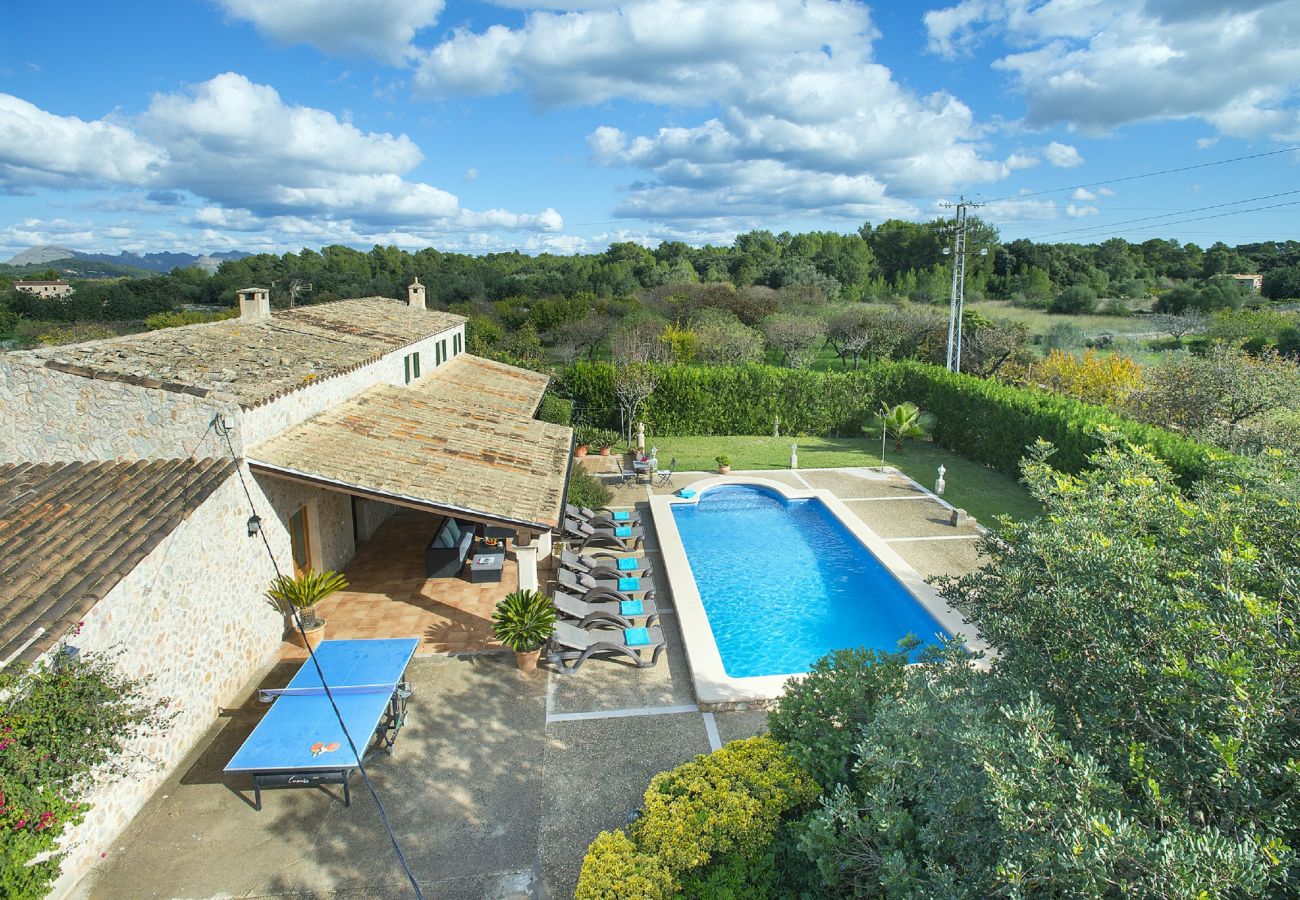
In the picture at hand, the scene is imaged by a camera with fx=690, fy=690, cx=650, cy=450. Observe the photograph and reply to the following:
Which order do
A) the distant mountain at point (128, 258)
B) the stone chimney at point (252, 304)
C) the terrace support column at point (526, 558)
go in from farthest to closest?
1. the distant mountain at point (128, 258)
2. the stone chimney at point (252, 304)
3. the terrace support column at point (526, 558)

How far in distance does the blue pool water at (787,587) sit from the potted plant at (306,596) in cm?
707

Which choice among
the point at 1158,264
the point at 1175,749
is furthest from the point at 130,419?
the point at 1158,264

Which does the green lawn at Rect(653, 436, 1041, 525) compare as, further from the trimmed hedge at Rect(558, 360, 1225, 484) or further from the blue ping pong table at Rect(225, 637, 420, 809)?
the blue ping pong table at Rect(225, 637, 420, 809)

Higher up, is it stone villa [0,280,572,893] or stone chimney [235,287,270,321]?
stone chimney [235,287,270,321]

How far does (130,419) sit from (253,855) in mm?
6638

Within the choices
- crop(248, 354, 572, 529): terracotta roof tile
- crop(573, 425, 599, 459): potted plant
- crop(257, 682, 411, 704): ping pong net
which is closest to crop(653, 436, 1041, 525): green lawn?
crop(573, 425, 599, 459): potted plant

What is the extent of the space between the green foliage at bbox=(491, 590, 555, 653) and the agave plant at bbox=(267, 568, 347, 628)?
3.05 meters

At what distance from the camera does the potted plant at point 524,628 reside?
11.2 m

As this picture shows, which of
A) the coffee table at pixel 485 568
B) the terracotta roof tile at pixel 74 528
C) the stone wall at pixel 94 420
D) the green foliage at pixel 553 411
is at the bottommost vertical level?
the coffee table at pixel 485 568

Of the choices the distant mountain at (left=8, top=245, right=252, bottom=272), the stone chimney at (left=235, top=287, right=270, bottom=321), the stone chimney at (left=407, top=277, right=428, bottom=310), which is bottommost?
the stone chimney at (left=235, top=287, right=270, bottom=321)

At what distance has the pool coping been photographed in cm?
1052

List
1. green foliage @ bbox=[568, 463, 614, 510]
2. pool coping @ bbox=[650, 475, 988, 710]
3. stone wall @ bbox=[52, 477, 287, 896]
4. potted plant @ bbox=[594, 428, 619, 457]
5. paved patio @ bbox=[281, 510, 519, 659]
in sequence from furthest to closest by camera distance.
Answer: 1. potted plant @ bbox=[594, 428, 619, 457]
2. green foliage @ bbox=[568, 463, 614, 510]
3. paved patio @ bbox=[281, 510, 519, 659]
4. pool coping @ bbox=[650, 475, 988, 710]
5. stone wall @ bbox=[52, 477, 287, 896]

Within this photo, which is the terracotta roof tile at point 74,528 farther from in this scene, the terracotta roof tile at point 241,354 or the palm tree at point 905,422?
the palm tree at point 905,422

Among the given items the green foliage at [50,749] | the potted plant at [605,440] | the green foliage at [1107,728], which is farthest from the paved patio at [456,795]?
the potted plant at [605,440]
